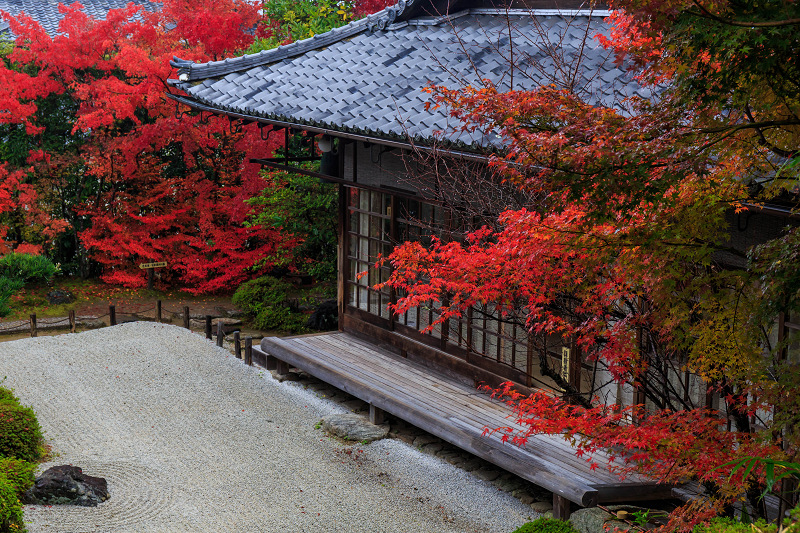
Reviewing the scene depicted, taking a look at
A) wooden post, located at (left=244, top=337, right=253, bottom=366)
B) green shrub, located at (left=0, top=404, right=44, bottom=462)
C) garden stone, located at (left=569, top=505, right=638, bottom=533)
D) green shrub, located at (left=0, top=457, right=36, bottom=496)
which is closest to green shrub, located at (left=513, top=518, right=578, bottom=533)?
garden stone, located at (left=569, top=505, right=638, bottom=533)

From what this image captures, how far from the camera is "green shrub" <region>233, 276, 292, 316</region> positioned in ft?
54.0

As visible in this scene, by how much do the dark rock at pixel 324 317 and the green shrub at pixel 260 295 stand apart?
40.9 inches

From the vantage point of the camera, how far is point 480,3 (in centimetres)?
1142

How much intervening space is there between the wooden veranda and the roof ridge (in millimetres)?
4379

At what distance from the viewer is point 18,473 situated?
7.60 metres

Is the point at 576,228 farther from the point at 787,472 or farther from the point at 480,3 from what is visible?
the point at 480,3

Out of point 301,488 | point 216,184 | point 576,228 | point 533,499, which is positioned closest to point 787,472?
point 576,228

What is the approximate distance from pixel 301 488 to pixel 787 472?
19.4ft

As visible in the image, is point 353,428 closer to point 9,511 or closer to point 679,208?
point 9,511

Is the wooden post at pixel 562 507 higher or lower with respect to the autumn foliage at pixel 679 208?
lower

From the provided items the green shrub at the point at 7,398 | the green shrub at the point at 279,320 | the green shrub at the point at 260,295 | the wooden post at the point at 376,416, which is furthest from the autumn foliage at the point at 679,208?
the green shrub at the point at 260,295

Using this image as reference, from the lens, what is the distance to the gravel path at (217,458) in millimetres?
7496

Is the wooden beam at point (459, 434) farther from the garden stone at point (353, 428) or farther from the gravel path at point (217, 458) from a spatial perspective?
the gravel path at point (217, 458)

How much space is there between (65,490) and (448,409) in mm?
4149
